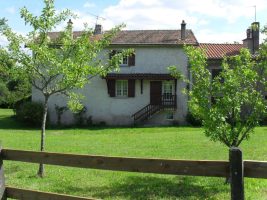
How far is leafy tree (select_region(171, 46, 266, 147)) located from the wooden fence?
4.83m

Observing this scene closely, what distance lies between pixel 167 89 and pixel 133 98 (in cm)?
277

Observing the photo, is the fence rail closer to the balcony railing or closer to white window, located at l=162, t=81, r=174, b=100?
the balcony railing

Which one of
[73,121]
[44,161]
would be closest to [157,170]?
[44,161]

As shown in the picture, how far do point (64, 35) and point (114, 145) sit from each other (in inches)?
308

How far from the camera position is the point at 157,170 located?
4648mm

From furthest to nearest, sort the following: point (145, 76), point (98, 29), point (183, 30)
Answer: point (98, 29), point (183, 30), point (145, 76)

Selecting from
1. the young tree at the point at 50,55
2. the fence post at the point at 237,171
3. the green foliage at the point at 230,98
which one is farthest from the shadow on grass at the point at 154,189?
the fence post at the point at 237,171

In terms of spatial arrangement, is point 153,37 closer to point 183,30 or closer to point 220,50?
point 183,30

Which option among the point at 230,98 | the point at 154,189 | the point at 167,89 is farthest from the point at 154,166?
the point at 167,89

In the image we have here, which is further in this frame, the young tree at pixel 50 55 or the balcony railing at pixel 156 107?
the balcony railing at pixel 156 107

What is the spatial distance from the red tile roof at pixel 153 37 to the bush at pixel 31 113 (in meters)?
7.84

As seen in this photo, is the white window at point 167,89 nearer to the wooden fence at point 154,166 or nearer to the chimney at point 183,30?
the chimney at point 183,30

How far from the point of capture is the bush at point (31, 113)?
107ft

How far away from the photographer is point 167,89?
35.1 metres
